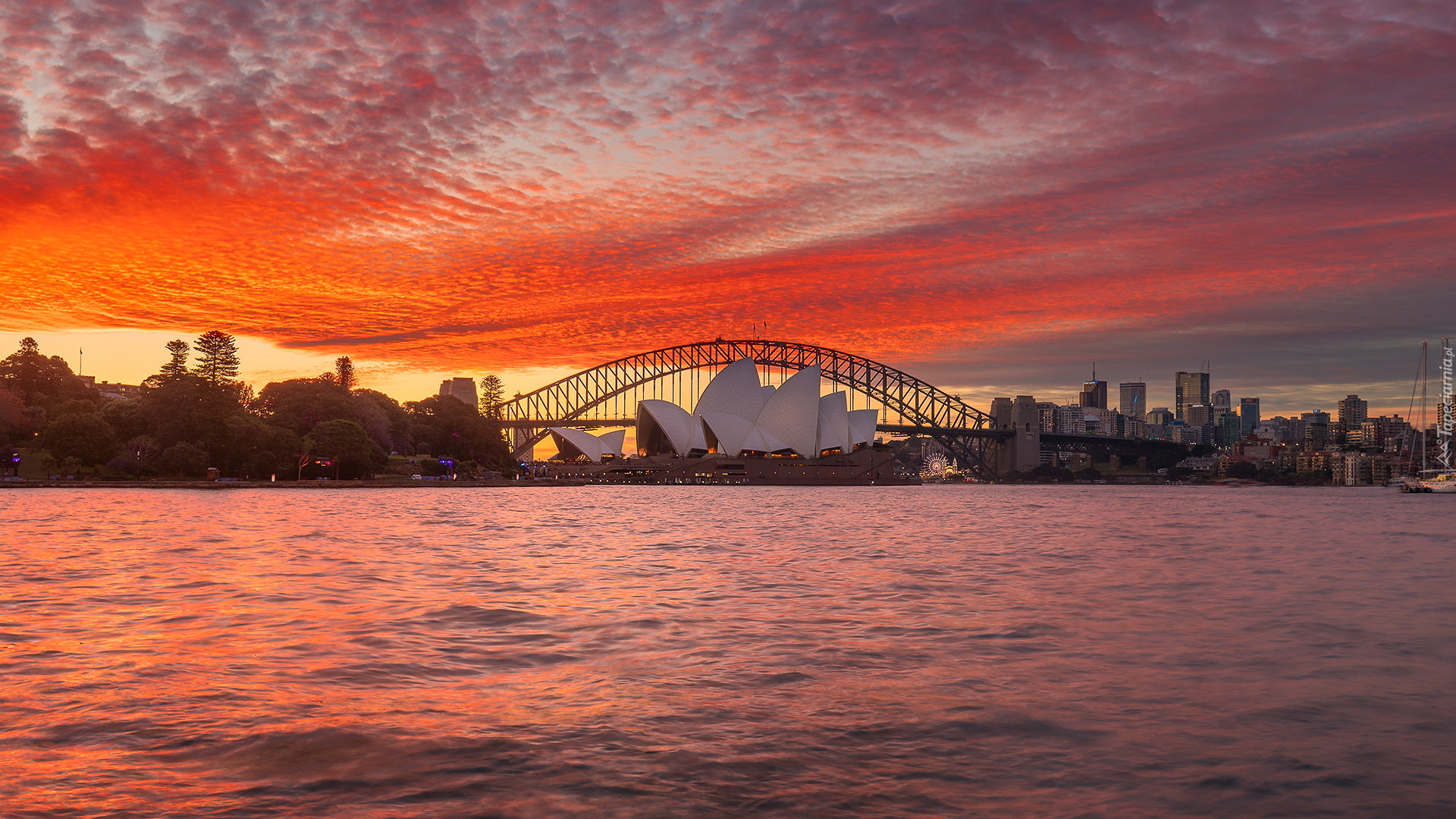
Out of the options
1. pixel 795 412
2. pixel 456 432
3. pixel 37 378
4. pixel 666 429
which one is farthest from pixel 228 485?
pixel 795 412

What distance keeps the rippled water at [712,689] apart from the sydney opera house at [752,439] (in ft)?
430

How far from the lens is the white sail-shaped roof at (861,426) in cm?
17512

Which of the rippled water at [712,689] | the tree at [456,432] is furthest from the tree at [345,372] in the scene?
the rippled water at [712,689]

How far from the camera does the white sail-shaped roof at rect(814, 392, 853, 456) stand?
167m

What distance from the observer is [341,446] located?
117 m

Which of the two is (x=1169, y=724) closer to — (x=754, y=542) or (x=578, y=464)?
(x=754, y=542)

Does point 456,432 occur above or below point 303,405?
below

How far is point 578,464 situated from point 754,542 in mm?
143903

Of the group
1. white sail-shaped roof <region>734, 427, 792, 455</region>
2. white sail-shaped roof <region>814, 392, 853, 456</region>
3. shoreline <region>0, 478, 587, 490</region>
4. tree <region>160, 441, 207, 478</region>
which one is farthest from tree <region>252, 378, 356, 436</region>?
white sail-shaped roof <region>814, 392, 853, 456</region>

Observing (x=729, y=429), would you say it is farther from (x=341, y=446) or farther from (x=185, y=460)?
(x=185, y=460)

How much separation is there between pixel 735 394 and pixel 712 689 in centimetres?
14791

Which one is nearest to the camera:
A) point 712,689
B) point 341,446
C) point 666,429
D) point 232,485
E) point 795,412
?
point 712,689

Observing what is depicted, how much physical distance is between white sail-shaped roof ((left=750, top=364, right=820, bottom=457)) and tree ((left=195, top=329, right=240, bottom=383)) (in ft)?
257

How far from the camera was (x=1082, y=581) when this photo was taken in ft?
78.0
